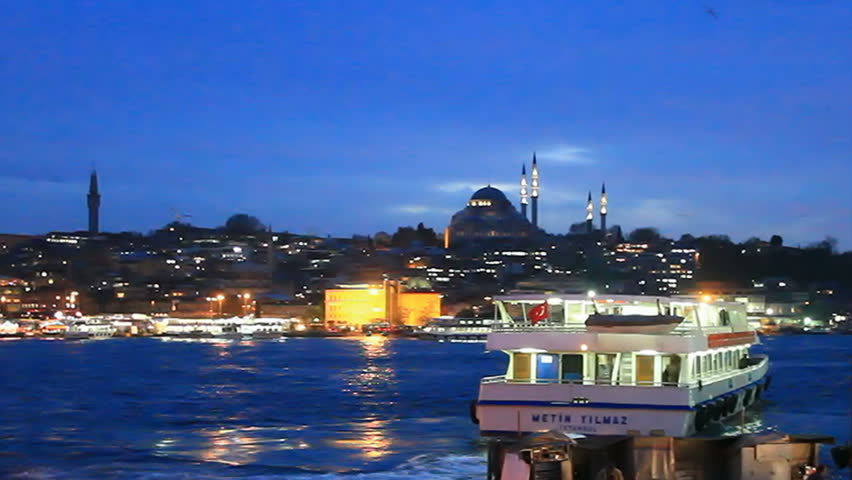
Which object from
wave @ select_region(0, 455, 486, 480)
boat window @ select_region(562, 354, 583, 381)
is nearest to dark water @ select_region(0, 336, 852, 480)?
wave @ select_region(0, 455, 486, 480)

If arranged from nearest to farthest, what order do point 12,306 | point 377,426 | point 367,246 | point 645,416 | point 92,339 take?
1. point 645,416
2. point 377,426
3. point 92,339
4. point 12,306
5. point 367,246

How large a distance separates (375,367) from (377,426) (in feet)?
85.8

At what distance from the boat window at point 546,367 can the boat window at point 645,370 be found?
1056 mm

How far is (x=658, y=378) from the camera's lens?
1878cm

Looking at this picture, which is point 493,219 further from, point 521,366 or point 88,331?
point 521,366

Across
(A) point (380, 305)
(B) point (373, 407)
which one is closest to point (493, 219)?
(A) point (380, 305)

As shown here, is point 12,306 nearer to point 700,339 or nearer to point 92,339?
point 92,339

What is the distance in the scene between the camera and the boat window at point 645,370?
61.6ft

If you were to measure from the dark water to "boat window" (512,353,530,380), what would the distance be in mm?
1237

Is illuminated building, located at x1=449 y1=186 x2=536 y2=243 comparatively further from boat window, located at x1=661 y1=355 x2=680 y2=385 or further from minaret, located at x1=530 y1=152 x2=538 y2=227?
boat window, located at x1=661 y1=355 x2=680 y2=385

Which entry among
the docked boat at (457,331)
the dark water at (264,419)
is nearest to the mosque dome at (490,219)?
the docked boat at (457,331)

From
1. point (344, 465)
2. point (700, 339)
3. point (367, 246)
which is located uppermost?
point (367, 246)

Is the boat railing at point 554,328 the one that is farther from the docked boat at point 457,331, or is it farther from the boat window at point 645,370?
the docked boat at point 457,331

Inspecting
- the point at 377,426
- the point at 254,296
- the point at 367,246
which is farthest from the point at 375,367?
the point at 367,246
